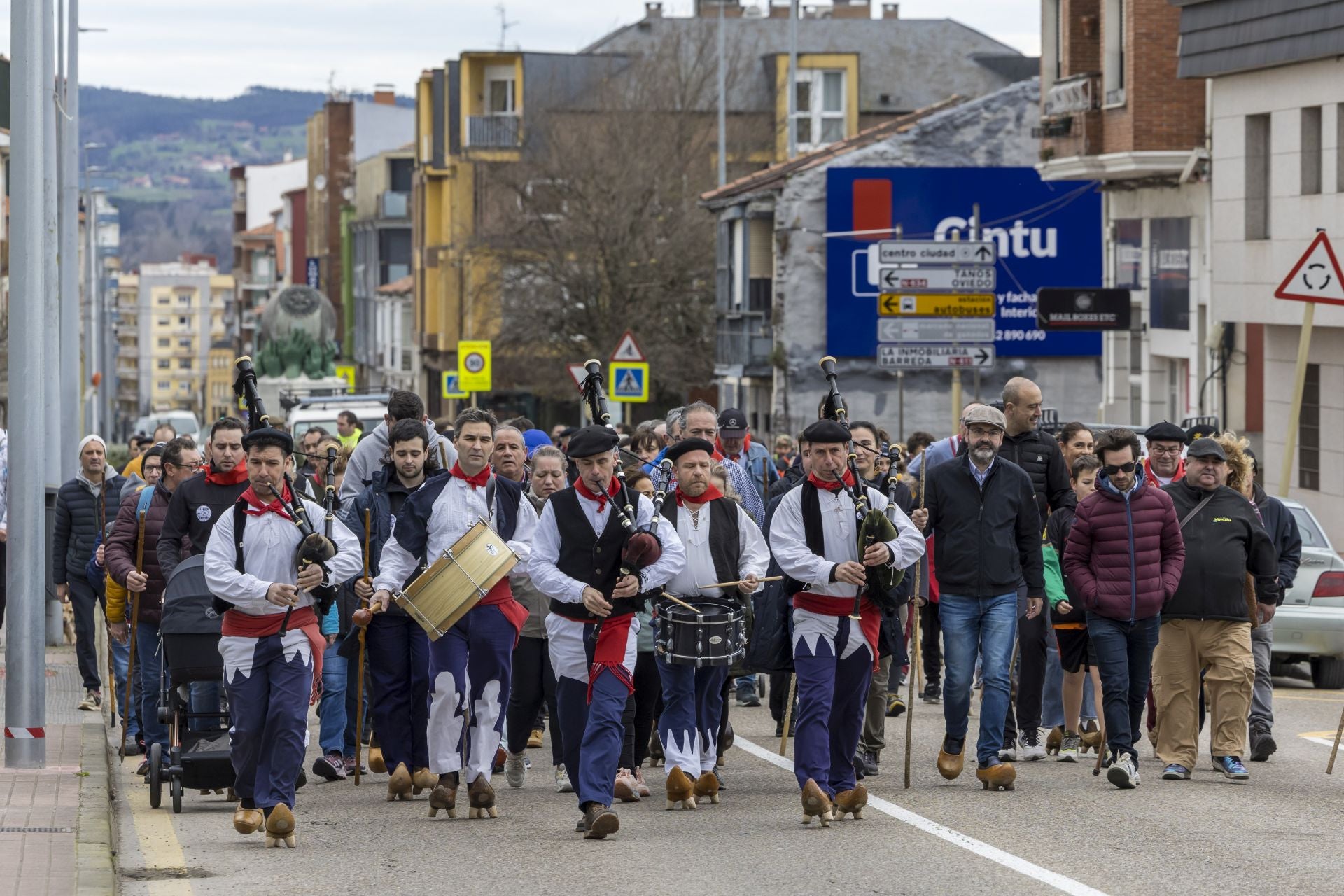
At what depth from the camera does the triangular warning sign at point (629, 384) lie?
30109 millimetres

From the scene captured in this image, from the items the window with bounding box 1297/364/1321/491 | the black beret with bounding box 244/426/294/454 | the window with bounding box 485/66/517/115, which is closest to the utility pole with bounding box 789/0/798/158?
the window with bounding box 485/66/517/115

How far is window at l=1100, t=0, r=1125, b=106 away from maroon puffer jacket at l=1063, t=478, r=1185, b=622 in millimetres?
19200

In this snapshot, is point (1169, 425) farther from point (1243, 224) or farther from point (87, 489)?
point (1243, 224)

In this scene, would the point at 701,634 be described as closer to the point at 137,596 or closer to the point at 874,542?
the point at 874,542

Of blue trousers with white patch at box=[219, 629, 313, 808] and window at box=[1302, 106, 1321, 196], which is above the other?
window at box=[1302, 106, 1321, 196]

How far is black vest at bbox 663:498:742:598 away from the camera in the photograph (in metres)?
10.5

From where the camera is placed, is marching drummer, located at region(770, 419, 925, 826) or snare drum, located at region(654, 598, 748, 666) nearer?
marching drummer, located at region(770, 419, 925, 826)

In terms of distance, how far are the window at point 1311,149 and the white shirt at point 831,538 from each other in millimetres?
16738

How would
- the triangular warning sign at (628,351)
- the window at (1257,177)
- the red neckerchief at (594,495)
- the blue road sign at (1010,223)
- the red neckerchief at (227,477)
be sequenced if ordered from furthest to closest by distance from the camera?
the blue road sign at (1010,223), the triangular warning sign at (628,351), the window at (1257,177), the red neckerchief at (227,477), the red neckerchief at (594,495)

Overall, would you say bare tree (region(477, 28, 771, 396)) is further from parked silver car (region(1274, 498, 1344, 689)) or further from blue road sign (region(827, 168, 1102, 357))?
parked silver car (region(1274, 498, 1344, 689))

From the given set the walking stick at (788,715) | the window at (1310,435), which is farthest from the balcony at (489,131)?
the walking stick at (788,715)

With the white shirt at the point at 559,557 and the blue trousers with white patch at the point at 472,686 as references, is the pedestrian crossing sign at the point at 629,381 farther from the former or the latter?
the white shirt at the point at 559,557

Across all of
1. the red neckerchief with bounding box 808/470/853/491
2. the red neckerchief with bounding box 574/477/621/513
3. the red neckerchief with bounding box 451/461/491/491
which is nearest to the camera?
the red neckerchief with bounding box 574/477/621/513

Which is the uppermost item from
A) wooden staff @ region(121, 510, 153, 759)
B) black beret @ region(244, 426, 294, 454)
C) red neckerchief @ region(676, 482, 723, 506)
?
black beret @ region(244, 426, 294, 454)
